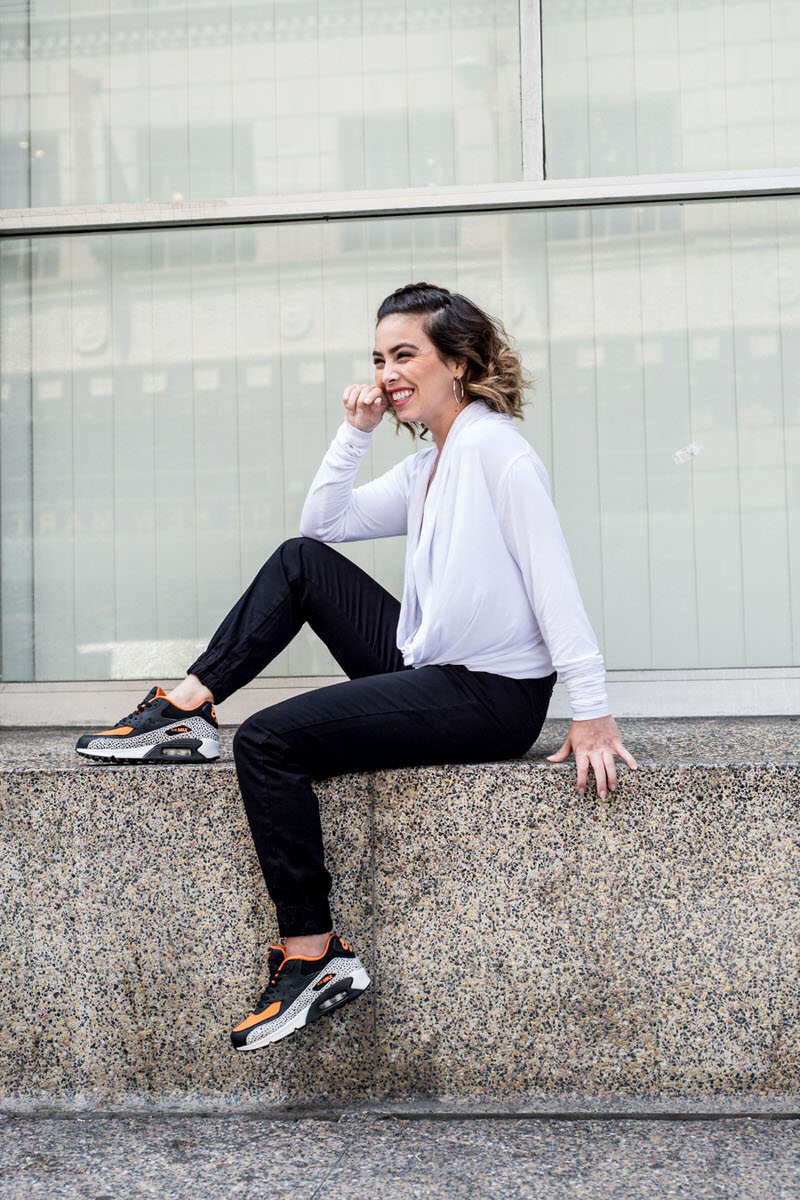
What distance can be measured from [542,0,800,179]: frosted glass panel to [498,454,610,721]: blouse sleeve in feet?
6.69

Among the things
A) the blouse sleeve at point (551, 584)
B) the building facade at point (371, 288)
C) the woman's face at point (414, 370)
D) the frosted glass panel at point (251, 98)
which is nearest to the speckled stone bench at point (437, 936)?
the blouse sleeve at point (551, 584)

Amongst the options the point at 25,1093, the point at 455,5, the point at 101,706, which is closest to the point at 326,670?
the point at 101,706

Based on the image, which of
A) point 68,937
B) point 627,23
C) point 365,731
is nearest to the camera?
point 365,731

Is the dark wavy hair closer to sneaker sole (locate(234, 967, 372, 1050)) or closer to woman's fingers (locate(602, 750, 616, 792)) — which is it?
woman's fingers (locate(602, 750, 616, 792))

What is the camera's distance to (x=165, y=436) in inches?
170

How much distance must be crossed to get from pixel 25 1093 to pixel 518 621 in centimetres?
175

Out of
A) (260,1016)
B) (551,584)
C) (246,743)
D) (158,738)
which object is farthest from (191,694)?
(551,584)

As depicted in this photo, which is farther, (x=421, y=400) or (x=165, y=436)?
(x=165, y=436)

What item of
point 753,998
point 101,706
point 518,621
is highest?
point 518,621

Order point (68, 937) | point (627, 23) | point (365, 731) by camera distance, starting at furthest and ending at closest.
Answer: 1. point (627, 23)
2. point (68, 937)
3. point (365, 731)

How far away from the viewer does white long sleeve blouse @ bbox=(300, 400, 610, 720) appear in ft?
8.61

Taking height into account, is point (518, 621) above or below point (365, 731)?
above

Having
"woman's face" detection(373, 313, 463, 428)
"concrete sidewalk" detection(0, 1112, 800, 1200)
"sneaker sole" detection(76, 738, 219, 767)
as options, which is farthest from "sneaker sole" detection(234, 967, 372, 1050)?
"woman's face" detection(373, 313, 463, 428)

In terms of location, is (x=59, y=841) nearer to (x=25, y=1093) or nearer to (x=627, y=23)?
(x=25, y=1093)
